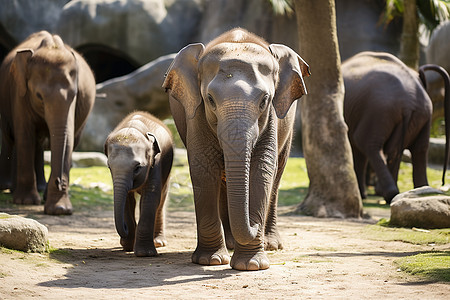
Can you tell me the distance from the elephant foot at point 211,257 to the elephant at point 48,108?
3831 millimetres

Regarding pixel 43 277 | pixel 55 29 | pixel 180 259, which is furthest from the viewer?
pixel 55 29

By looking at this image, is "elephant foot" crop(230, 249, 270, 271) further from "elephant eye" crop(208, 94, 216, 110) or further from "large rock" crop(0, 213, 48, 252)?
"large rock" crop(0, 213, 48, 252)

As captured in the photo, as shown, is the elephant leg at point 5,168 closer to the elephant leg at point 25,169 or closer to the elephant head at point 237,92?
the elephant leg at point 25,169

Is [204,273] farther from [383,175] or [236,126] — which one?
[383,175]

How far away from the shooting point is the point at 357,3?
74.9 ft

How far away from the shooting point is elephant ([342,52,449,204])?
1210cm

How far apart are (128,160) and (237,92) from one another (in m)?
1.54

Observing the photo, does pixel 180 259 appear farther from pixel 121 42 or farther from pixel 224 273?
pixel 121 42

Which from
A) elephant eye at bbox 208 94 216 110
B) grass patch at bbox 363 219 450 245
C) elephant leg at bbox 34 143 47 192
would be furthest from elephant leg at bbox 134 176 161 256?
elephant leg at bbox 34 143 47 192

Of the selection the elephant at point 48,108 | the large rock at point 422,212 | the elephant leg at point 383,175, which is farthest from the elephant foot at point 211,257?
the elephant leg at point 383,175

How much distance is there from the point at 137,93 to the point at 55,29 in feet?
26.6

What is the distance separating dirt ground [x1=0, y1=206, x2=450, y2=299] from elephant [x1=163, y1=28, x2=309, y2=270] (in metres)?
0.32

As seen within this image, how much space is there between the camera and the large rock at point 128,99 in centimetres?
1972

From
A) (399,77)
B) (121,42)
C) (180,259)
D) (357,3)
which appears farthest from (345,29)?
(180,259)
